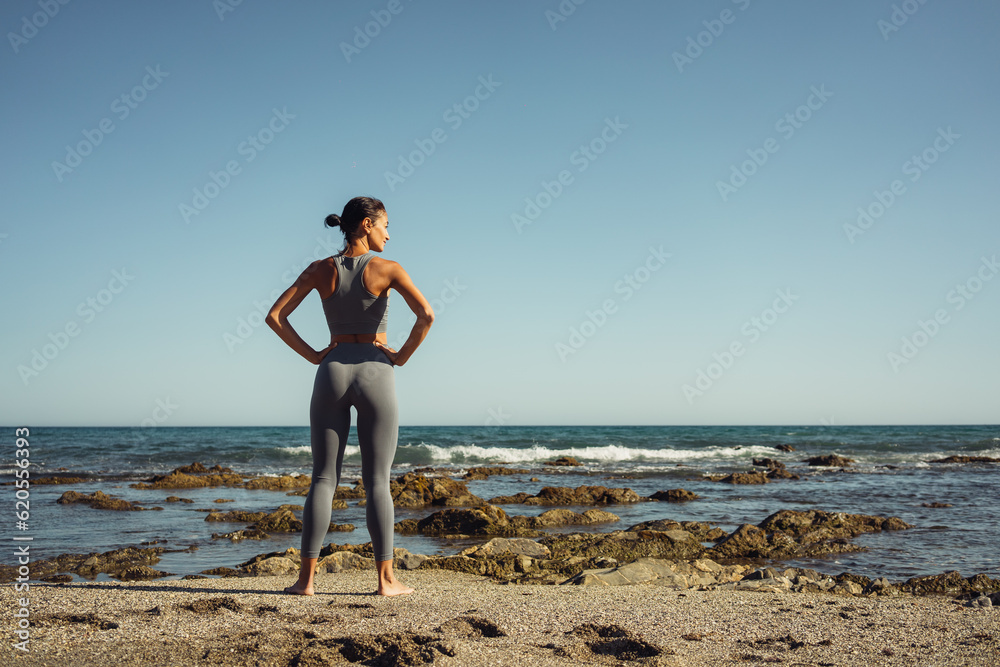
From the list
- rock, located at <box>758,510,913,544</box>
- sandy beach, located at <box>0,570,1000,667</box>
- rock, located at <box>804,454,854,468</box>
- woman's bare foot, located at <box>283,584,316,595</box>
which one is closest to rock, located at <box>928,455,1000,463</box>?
rock, located at <box>804,454,854,468</box>

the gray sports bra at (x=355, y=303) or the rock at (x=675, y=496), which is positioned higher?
the gray sports bra at (x=355, y=303)

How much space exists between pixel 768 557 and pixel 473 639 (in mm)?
5314

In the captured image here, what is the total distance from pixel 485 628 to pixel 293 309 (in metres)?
2.13

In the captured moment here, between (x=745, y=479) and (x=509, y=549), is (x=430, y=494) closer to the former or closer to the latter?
(x=509, y=549)

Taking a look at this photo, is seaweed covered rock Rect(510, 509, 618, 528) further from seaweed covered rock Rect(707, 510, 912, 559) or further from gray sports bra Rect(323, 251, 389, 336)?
gray sports bra Rect(323, 251, 389, 336)

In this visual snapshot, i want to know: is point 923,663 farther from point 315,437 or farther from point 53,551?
point 53,551

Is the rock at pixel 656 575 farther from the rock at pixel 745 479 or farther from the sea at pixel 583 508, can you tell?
the rock at pixel 745 479

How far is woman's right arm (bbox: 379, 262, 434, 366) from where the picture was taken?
13.0 feet

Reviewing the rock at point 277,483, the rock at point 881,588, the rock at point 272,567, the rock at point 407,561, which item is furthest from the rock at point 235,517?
the rock at point 881,588

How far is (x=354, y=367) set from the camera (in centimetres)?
391

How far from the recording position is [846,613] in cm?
391

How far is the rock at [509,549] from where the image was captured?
6441 mm

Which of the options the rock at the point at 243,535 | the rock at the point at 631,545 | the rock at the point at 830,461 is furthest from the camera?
the rock at the point at 830,461

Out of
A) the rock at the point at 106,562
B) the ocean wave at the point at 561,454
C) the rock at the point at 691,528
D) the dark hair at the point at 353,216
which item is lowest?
the ocean wave at the point at 561,454
